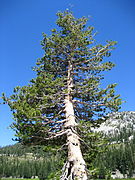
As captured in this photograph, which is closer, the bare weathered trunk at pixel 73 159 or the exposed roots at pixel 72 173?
the exposed roots at pixel 72 173

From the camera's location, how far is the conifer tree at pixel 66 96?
9.59m

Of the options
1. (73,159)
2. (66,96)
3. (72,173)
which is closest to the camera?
(72,173)

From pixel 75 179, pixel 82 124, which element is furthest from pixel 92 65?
pixel 75 179

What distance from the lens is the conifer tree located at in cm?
959

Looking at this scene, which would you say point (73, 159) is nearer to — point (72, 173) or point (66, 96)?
point (72, 173)

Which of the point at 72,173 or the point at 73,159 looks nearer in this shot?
the point at 72,173

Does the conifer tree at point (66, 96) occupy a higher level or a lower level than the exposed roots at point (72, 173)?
higher

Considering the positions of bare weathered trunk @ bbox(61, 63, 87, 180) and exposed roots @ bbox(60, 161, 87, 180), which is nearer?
exposed roots @ bbox(60, 161, 87, 180)

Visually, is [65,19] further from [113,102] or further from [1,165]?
[1,165]

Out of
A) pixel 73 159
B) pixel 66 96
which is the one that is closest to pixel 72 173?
pixel 73 159

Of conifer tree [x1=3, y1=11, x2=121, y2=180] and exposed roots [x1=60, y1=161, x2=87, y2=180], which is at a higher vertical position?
conifer tree [x1=3, y1=11, x2=121, y2=180]

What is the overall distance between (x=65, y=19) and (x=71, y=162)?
1262 cm

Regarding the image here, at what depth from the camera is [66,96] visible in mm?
12047

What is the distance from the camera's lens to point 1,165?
491ft
